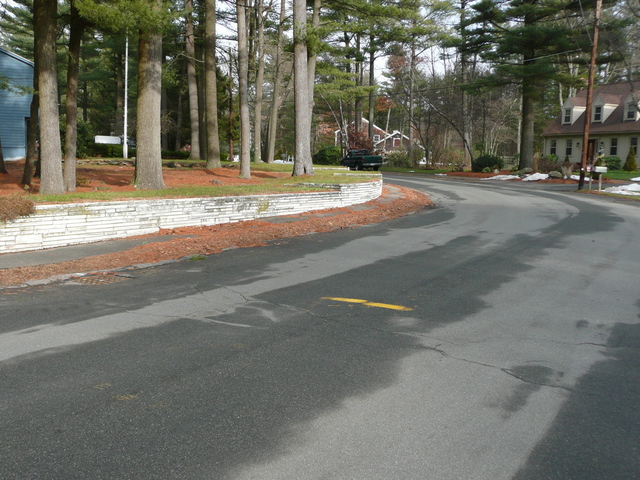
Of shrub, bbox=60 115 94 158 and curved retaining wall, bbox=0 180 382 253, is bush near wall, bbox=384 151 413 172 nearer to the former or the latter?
shrub, bbox=60 115 94 158

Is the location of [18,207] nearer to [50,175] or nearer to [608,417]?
[50,175]

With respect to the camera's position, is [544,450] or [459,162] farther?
[459,162]

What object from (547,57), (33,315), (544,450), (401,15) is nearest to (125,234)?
(33,315)

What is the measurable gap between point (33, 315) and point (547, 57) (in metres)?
37.1

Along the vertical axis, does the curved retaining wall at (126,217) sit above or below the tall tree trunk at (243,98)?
below

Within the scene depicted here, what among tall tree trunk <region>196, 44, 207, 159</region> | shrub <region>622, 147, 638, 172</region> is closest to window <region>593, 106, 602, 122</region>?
Result: shrub <region>622, 147, 638, 172</region>

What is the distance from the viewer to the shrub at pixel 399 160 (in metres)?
51.4

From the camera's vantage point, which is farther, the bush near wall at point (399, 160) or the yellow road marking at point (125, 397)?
the bush near wall at point (399, 160)

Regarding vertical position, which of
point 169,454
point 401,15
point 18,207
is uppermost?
point 401,15

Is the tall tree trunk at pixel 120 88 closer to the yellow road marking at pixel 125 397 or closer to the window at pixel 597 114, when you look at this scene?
the window at pixel 597 114

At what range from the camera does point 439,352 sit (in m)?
5.23

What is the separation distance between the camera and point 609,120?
44.3 meters

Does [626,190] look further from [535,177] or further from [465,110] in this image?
[465,110]

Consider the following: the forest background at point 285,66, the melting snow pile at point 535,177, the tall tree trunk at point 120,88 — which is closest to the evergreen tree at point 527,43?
the forest background at point 285,66
